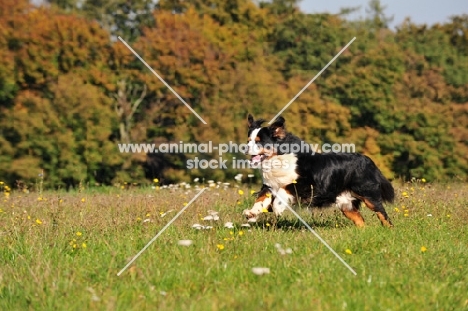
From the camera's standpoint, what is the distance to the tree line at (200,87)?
17500 millimetres

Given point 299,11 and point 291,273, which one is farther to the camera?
point 299,11

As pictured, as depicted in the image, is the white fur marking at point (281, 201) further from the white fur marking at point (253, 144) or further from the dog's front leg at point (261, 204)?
the white fur marking at point (253, 144)

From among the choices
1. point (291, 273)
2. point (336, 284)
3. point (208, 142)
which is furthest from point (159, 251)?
point (208, 142)

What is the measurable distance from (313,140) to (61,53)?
312 inches

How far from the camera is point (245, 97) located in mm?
18391

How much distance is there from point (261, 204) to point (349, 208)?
128cm

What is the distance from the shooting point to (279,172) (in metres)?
7.79

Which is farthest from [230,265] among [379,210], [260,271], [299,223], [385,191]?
[385,191]

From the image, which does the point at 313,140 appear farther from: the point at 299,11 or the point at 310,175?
the point at 310,175

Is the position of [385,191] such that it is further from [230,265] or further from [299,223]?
[230,265]

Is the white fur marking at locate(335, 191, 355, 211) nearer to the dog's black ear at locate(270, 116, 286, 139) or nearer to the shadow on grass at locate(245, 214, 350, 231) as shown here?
the shadow on grass at locate(245, 214, 350, 231)

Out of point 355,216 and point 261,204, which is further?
point 355,216

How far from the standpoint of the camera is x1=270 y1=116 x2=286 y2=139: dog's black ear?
769cm

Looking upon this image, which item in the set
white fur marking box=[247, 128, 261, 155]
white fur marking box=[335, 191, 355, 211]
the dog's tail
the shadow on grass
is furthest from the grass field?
white fur marking box=[247, 128, 261, 155]
